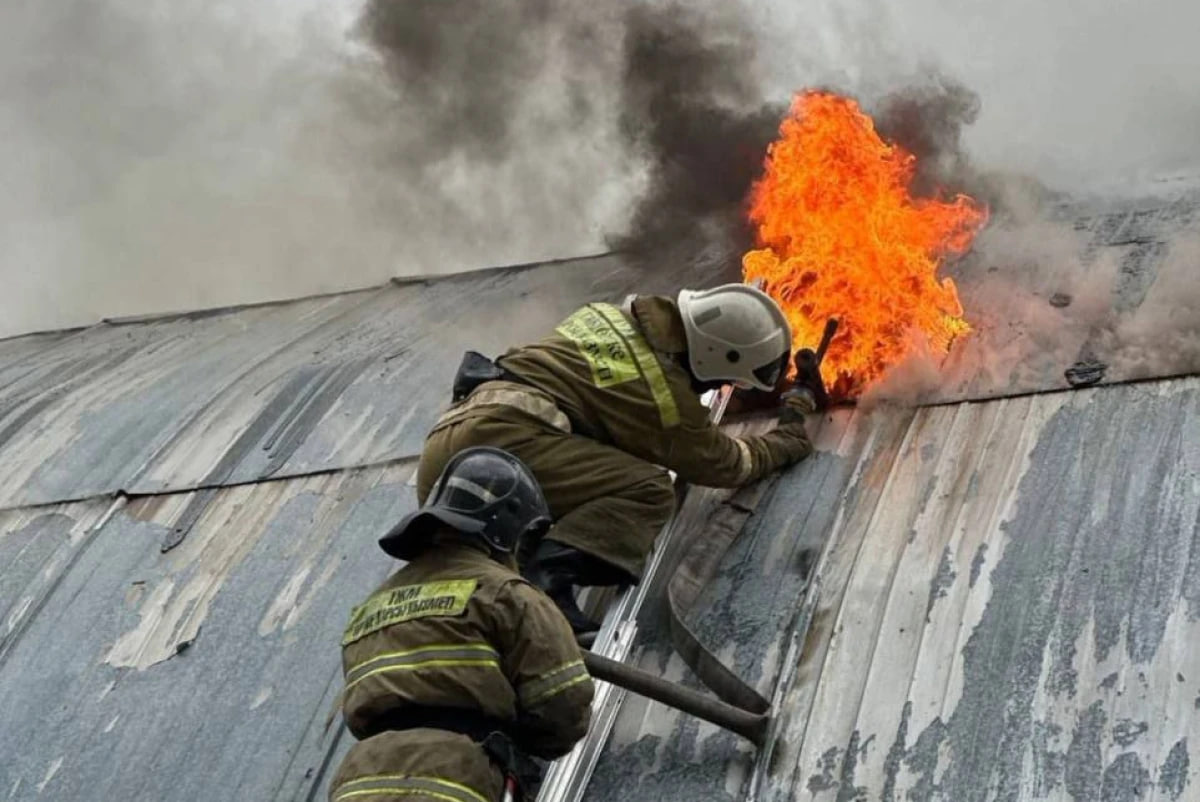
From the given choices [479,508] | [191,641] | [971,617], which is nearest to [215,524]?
[191,641]

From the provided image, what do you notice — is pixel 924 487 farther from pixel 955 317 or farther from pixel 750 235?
pixel 750 235

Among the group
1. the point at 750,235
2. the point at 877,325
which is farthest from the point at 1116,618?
the point at 750,235

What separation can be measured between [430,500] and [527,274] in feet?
16.7

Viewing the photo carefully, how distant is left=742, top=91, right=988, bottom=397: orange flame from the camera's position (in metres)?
5.90

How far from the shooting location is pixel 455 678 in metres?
3.73

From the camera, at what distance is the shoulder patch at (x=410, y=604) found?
12.5ft

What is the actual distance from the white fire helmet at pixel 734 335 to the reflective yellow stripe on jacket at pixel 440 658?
1718mm

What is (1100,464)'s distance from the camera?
4.86 m

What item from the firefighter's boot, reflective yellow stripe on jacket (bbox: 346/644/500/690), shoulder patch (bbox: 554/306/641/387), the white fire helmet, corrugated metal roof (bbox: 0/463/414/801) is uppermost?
reflective yellow stripe on jacket (bbox: 346/644/500/690)

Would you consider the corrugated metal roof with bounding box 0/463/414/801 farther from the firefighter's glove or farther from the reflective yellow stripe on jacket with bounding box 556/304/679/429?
the firefighter's glove

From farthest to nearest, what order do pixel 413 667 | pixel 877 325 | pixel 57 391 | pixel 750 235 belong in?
pixel 57 391
pixel 750 235
pixel 877 325
pixel 413 667

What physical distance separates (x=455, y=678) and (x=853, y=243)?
128 inches

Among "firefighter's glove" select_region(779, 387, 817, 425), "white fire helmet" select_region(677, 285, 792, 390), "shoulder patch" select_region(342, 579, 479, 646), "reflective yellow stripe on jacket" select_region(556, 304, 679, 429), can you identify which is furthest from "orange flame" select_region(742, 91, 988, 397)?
"shoulder patch" select_region(342, 579, 479, 646)

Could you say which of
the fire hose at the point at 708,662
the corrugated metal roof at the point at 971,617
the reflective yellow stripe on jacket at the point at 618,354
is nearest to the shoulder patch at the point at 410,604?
the fire hose at the point at 708,662
